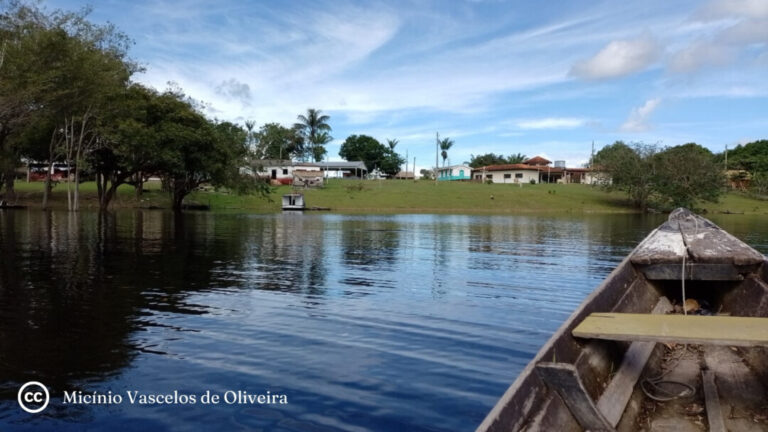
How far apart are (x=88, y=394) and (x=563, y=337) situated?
5.16 metres

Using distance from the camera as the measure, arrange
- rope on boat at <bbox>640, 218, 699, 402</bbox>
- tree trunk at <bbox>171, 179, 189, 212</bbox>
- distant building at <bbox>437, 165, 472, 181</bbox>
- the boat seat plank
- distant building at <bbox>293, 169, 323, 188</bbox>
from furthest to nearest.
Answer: distant building at <bbox>437, 165, 472, 181</bbox>
distant building at <bbox>293, 169, 323, 188</bbox>
tree trunk at <bbox>171, 179, 189, 212</bbox>
rope on boat at <bbox>640, 218, 699, 402</bbox>
the boat seat plank

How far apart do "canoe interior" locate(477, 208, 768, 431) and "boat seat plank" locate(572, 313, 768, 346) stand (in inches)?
9.0

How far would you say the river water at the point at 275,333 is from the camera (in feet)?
20.0

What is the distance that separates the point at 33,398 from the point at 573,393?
5626 mm

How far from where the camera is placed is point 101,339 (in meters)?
8.60

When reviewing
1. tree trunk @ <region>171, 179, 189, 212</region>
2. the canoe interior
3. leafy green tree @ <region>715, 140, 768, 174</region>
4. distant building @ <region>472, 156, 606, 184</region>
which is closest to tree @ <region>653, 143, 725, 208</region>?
leafy green tree @ <region>715, 140, 768, 174</region>

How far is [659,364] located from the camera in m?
6.20

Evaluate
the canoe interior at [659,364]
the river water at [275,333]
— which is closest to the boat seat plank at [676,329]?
the canoe interior at [659,364]

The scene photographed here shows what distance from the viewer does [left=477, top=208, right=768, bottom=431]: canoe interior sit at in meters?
4.10

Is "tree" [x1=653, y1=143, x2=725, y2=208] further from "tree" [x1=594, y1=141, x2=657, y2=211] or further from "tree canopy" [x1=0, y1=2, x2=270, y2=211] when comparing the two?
"tree canopy" [x1=0, y1=2, x2=270, y2=211]

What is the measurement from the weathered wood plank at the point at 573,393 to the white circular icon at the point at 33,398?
16.9 feet

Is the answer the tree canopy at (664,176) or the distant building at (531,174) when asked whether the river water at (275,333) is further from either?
the distant building at (531,174)

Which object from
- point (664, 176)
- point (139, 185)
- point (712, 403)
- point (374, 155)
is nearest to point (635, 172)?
point (664, 176)

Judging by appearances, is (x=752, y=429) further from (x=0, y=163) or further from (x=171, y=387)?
(x=0, y=163)
